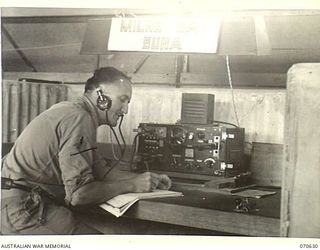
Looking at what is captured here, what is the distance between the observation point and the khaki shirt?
4.46ft

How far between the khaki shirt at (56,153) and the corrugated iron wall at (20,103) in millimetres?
40

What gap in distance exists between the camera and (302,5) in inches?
51.7

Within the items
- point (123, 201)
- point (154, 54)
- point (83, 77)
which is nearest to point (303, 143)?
point (123, 201)

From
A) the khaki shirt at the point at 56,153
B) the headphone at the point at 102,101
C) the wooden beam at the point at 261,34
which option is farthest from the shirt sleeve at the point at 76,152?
the wooden beam at the point at 261,34

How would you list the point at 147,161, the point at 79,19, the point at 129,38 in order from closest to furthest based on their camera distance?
the point at 129,38, the point at 79,19, the point at 147,161

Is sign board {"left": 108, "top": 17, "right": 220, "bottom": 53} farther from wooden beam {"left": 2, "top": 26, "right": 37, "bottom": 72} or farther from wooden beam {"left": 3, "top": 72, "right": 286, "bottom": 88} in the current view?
wooden beam {"left": 3, "top": 72, "right": 286, "bottom": 88}

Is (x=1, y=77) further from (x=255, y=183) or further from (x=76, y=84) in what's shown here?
(x=255, y=183)

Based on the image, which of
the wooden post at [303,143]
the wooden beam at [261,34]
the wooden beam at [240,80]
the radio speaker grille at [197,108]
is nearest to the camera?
the wooden post at [303,143]

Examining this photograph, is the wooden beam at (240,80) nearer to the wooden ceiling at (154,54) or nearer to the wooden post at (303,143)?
the wooden ceiling at (154,54)

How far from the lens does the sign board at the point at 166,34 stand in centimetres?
141

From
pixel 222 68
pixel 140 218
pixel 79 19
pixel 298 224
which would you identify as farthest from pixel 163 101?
pixel 298 224

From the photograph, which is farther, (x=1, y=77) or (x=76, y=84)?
(x=76, y=84)

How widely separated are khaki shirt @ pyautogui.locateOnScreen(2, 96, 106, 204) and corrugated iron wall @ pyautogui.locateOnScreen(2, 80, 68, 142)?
0.04 meters

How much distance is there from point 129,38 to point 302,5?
517 millimetres
